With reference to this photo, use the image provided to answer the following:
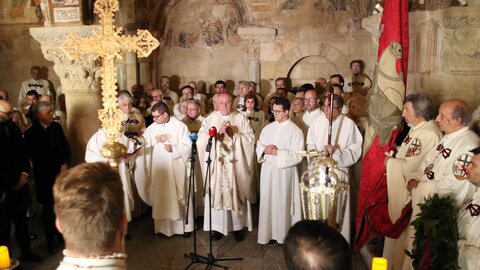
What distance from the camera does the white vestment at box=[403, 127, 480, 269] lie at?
12.0 ft

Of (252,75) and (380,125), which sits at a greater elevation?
(252,75)

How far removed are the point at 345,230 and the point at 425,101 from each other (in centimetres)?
201

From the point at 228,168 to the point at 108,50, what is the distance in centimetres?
285

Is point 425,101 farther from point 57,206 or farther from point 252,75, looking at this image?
point 252,75

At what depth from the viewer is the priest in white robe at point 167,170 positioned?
6016 mm

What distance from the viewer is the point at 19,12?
11133 mm

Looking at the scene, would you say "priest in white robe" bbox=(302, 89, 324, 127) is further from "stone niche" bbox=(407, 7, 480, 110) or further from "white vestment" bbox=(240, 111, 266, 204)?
"stone niche" bbox=(407, 7, 480, 110)

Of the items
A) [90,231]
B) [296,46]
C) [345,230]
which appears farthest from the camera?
[296,46]

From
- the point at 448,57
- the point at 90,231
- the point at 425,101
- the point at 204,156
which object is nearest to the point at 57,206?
the point at 90,231

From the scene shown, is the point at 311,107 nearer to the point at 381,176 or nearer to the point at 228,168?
the point at 228,168

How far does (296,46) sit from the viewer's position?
432 inches

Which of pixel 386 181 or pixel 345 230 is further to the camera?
pixel 345 230

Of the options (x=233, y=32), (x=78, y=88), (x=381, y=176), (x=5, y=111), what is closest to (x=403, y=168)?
(x=381, y=176)

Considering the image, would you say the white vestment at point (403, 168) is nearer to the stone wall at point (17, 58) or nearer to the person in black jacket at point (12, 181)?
the person in black jacket at point (12, 181)
